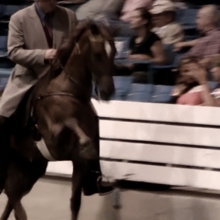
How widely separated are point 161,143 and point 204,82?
0.63 meters

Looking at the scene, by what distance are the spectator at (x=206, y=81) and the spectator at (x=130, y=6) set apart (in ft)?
4.48

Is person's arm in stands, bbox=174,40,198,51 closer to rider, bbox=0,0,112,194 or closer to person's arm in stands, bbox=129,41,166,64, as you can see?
person's arm in stands, bbox=129,41,166,64

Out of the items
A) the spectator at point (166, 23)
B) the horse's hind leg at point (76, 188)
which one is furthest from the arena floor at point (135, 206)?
the spectator at point (166, 23)

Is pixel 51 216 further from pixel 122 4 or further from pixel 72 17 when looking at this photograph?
pixel 122 4

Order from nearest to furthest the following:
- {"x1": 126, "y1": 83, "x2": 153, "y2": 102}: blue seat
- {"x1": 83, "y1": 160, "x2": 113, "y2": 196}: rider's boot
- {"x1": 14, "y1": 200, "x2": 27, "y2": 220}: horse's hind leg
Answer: {"x1": 83, "y1": 160, "x2": 113, "y2": 196}: rider's boot → {"x1": 14, "y1": 200, "x2": 27, "y2": 220}: horse's hind leg → {"x1": 126, "y1": 83, "x2": 153, "y2": 102}: blue seat

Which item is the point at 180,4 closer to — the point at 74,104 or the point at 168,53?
the point at 168,53

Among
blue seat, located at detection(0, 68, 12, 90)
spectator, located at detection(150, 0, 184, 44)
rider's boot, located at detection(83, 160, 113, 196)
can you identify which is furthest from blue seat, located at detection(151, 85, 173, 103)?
blue seat, located at detection(0, 68, 12, 90)

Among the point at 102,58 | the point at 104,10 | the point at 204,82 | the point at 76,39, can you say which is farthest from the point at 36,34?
the point at 104,10

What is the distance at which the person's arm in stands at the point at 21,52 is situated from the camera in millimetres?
4828

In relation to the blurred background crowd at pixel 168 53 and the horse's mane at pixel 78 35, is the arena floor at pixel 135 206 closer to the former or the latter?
the blurred background crowd at pixel 168 53

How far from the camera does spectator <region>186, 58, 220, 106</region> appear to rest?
5680 mm

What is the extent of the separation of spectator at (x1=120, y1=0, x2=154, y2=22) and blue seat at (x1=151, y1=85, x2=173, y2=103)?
1.17 meters

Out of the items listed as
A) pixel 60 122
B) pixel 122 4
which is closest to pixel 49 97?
pixel 60 122

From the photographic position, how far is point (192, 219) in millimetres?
5695
